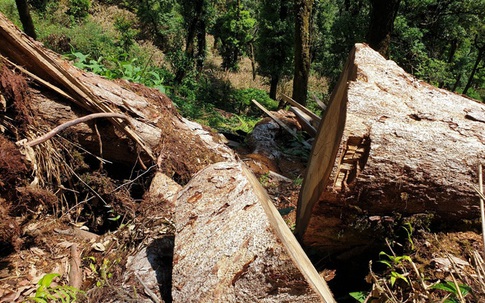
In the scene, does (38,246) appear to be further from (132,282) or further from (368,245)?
(368,245)

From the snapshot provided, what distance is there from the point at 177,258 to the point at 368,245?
56.2 inches

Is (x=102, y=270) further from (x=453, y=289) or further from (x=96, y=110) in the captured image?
(x=453, y=289)

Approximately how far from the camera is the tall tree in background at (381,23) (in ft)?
19.6

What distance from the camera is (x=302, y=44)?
7531 millimetres

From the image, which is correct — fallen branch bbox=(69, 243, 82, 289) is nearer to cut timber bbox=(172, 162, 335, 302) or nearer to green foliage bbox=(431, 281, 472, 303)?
cut timber bbox=(172, 162, 335, 302)

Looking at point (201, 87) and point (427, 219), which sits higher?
point (427, 219)

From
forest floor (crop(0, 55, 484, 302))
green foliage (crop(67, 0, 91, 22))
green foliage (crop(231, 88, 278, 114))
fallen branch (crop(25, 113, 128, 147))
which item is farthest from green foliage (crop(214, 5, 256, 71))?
forest floor (crop(0, 55, 484, 302))

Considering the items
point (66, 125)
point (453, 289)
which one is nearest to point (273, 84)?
point (66, 125)

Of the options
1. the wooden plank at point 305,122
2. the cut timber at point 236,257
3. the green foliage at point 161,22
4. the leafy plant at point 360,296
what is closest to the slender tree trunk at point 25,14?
the wooden plank at point 305,122

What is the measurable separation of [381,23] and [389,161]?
4.78 m

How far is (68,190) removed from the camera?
9.73ft

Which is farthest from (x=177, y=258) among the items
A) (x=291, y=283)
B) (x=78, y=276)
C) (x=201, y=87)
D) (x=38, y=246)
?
(x=201, y=87)

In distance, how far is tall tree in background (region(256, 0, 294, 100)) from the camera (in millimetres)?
14609

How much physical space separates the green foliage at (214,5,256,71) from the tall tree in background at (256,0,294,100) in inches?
224
